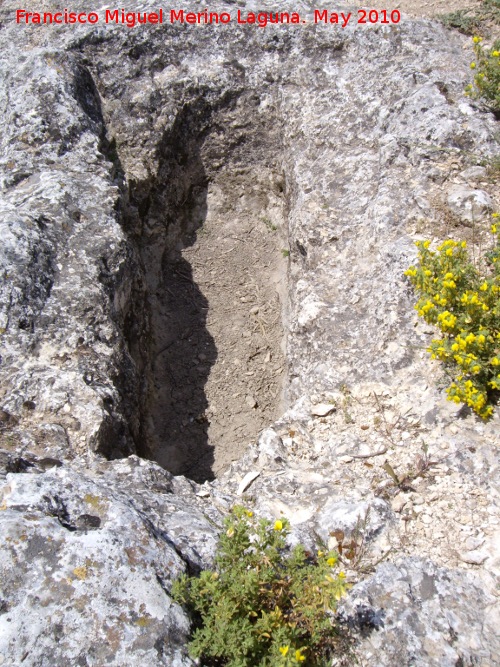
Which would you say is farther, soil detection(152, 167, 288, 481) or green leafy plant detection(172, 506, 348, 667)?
soil detection(152, 167, 288, 481)

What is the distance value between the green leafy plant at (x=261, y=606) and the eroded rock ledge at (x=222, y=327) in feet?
0.47

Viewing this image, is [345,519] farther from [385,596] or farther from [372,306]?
[372,306]

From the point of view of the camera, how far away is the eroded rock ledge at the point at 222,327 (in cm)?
274

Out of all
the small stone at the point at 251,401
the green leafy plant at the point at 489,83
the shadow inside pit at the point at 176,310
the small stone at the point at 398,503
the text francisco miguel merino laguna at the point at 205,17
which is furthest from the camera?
the text francisco miguel merino laguna at the point at 205,17

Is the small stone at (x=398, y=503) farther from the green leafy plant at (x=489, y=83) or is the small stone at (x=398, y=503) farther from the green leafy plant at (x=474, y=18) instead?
the green leafy plant at (x=474, y=18)

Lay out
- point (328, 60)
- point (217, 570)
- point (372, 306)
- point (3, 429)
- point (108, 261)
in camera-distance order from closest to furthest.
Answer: point (217, 570), point (3, 429), point (372, 306), point (108, 261), point (328, 60)

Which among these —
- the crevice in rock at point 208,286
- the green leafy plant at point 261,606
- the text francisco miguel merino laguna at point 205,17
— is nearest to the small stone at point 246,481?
the green leafy plant at point 261,606

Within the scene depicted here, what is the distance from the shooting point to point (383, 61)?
21.1 ft

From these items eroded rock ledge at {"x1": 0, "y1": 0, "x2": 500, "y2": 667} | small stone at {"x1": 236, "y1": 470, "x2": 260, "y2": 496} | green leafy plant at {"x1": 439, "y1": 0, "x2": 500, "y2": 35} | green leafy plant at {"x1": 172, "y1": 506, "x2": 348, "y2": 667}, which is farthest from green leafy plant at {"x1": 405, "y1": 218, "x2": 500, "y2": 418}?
green leafy plant at {"x1": 439, "y1": 0, "x2": 500, "y2": 35}

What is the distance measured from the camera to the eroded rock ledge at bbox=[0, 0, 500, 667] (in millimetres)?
2738

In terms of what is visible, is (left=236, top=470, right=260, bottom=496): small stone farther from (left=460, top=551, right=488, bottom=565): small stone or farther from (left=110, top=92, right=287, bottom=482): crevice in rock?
(left=110, top=92, right=287, bottom=482): crevice in rock

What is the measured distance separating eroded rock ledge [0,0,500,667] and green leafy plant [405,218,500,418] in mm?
245

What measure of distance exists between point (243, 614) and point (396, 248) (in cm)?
316

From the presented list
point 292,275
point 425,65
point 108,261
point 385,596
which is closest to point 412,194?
point 292,275
